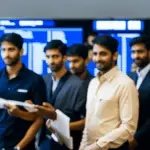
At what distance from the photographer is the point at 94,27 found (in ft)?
16.3

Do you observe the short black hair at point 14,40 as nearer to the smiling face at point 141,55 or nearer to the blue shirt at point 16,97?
the blue shirt at point 16,97

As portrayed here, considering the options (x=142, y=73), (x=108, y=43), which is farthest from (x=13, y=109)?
(x=142, y=73)

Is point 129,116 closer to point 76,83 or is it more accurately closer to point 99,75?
point 99,75

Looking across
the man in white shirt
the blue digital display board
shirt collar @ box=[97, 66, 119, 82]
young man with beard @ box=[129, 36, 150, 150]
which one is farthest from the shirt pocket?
the blue digital display board

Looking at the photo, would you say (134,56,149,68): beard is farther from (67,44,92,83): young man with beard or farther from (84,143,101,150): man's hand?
(84,143,101,150): man's hand

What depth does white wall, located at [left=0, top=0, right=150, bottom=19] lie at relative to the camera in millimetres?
5195

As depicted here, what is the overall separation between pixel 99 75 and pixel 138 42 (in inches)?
28.5

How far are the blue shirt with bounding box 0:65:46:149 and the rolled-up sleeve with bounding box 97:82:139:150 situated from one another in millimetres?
548

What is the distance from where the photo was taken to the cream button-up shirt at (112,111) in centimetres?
291

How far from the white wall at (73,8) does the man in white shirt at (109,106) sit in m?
2.13

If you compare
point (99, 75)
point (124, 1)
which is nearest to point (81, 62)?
point (99, 75)

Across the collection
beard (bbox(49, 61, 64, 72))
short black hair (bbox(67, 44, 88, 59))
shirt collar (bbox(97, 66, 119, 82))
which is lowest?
shirt collar (bbox(97, 66, 119, 82))

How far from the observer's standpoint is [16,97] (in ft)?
10.2

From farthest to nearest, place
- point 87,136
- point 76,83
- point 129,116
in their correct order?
point 76,83
point 87,136
point 129,116
